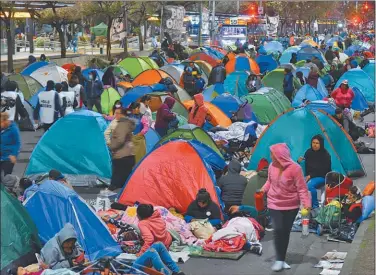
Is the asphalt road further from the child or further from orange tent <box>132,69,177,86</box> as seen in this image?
orange tent <box>132,69,177,86</box>

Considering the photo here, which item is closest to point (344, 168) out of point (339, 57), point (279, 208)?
point (279, 208)

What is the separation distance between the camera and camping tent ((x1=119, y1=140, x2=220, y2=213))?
12.4 metres

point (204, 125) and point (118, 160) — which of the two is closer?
point (118, 160)

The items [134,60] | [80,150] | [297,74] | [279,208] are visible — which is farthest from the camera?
[134,60]

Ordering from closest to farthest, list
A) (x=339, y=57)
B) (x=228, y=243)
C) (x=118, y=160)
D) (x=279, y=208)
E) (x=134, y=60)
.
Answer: (x=279, y=208), (x=228, y=243), (x=118, y=160), (x=134, y=60), (x=339, y=57)

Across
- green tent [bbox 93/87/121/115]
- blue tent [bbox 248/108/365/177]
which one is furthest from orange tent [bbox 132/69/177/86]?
blue tent [bbox 248/108/365/177]

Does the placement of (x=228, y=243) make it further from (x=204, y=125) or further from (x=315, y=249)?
(x=204, y=125)

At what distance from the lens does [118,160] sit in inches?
538

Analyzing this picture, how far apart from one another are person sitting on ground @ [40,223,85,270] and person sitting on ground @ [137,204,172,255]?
139cm

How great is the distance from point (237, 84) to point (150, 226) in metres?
15.5

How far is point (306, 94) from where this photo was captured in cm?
2397

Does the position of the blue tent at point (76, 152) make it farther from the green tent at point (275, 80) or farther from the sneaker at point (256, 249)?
the green tent at point (275, 80)

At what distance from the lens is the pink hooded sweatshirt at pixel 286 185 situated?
9.50m

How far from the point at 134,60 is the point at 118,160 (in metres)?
16.7
